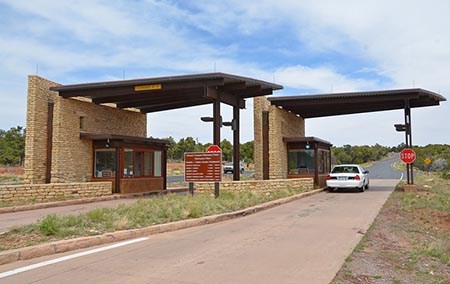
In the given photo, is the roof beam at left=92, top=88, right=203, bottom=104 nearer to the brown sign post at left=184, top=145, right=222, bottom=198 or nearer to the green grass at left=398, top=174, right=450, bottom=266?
the brown sign post at left=184, top=145, right=222, bottom=198

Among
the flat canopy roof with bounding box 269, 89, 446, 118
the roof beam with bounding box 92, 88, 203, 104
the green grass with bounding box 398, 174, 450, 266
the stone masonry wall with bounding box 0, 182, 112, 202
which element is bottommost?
the green grass with bounding box 398, 174, 450, 266

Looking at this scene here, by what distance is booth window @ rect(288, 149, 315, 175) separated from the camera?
25.5 meters

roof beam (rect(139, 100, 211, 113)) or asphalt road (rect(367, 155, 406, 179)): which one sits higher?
roof beam (rect(139, 100, 211, 113))

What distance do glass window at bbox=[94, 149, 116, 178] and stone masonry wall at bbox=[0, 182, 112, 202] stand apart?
155cm

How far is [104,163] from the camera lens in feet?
75.8

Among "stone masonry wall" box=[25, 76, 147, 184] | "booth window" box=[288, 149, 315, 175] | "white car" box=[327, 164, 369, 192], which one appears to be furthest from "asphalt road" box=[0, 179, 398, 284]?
"booth window" box=[288, 149, 315, 175]

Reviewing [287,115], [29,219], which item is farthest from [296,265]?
[287,115]

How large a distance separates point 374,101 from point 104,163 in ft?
49.1

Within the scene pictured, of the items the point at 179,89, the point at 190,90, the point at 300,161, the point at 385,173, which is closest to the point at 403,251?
the point at 179,89

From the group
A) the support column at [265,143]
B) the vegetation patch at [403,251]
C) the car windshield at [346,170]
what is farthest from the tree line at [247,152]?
the vegetation patch at [403,251]

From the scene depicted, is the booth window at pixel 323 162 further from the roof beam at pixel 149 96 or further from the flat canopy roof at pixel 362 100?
the roof beam at pixel 149 96

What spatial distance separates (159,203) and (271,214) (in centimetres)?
358

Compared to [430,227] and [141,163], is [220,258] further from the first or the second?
[141,163]

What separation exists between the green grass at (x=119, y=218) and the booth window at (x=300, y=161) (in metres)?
10.4
